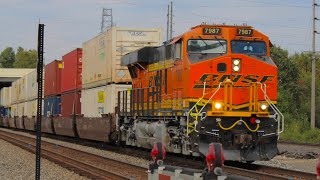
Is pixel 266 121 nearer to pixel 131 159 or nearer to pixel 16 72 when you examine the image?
pixel 131 159

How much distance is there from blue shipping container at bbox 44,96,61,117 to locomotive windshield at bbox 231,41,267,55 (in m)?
17.4

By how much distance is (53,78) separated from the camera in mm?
31078

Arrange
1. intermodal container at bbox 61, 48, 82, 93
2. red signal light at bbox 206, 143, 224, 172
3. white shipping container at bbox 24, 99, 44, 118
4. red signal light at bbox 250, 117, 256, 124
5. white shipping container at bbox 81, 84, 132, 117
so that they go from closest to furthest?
red signal light at bbox 206, 143, 224, 172
red signal light at bbox 250, 117, 256, 124
white shipping container at bbox 81, 84, 132, 117
intermodal container at bbox 61, 48, 82, 93
white shipping container at bbox 24, 99, 44, 118

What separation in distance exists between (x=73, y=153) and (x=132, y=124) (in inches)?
103

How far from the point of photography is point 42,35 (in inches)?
270

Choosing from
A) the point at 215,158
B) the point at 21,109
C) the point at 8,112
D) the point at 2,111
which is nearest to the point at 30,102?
the point at 21,109

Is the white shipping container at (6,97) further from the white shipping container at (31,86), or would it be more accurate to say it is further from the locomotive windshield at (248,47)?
the locomotive windshield at (248,47)

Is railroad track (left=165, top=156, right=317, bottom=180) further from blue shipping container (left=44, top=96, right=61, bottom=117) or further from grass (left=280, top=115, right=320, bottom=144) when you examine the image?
grass (left=280, top=115, right=320, bottom=144)

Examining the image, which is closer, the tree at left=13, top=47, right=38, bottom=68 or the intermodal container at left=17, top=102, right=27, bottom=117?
the intermodal container at left=17, top=102, right=27, bottom=117

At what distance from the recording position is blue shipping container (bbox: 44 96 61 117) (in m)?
29.9

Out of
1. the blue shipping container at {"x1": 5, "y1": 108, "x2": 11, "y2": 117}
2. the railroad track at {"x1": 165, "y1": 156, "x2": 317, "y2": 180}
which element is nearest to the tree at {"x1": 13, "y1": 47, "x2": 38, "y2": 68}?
the blue shipping container at {"x1": 5, "y1": 108, "x2": 11, "y2": 117}

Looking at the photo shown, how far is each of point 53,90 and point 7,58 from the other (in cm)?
15697

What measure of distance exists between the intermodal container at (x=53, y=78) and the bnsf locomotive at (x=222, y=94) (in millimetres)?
16119

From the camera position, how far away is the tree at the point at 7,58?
179625 mm
